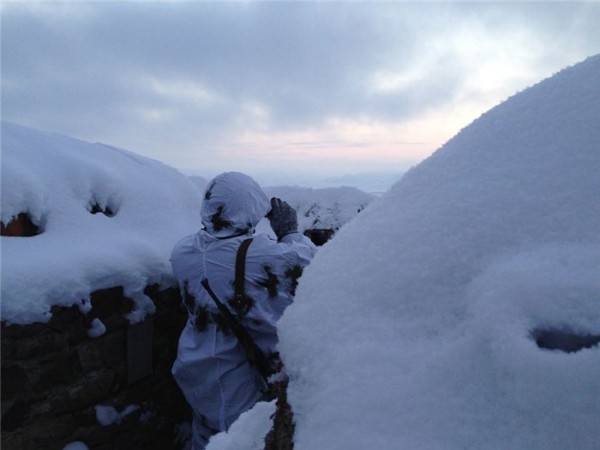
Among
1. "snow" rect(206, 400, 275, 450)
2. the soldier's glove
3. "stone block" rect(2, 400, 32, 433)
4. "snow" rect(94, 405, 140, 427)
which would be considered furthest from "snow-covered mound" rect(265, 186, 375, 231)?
"snow" rect(206, 400, 275, 450)

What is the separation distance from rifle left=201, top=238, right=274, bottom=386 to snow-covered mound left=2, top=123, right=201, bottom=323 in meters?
0.58

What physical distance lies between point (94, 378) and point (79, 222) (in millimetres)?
924

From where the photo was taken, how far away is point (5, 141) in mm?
2525

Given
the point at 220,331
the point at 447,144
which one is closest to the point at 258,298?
the point at 220,331

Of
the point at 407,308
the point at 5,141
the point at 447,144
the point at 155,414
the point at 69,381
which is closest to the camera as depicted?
the point at 407,308

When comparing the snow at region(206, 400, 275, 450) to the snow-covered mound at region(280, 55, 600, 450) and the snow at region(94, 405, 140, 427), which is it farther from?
the snow at region(94, 405, 140, 427)

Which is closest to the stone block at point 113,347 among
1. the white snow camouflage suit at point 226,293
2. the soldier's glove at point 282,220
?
the white snow camouflage suit at point 226,293

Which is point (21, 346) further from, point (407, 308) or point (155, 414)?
point (407, 308)

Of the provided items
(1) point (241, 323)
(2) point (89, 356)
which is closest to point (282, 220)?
(1) point (241, 323)

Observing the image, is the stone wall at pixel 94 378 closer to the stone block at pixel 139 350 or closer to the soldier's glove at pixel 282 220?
the stone block at pixel 139 350

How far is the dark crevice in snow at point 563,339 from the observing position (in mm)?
681

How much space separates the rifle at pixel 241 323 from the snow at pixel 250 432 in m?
1.16

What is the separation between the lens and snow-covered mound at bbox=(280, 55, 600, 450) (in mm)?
675

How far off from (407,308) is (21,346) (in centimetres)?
209
